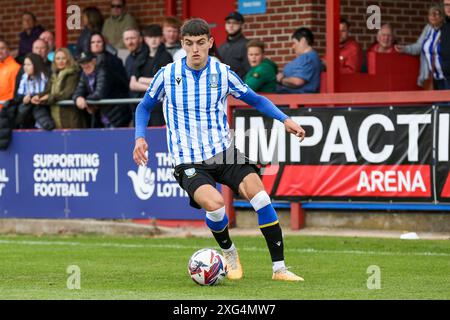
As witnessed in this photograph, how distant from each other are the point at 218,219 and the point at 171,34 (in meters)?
6.45

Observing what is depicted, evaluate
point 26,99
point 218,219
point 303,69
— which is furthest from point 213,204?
point 26,99

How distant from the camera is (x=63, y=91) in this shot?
17.8m

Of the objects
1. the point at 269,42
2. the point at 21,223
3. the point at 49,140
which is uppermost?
the point at 269,42

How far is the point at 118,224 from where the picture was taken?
55.7ft

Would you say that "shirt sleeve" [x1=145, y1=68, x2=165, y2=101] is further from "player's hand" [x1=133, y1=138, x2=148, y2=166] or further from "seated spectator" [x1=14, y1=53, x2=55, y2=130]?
"seated spectator" [x1=14, y1=53, x2=55, y2=130]

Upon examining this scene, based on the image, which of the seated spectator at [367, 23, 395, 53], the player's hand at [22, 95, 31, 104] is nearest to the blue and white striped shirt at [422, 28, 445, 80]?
the seated spectator at [367, 23, 395, 53]

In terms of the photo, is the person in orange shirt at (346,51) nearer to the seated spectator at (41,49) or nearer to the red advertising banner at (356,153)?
the red advertising banner at (356,153)

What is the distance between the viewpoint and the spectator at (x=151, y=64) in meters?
16.6

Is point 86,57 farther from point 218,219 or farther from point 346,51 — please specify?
point 218,219

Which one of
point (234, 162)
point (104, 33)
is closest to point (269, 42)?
point (104, 33)

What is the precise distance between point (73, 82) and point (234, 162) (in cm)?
751

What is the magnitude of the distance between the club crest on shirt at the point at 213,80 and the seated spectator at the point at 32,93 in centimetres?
748
